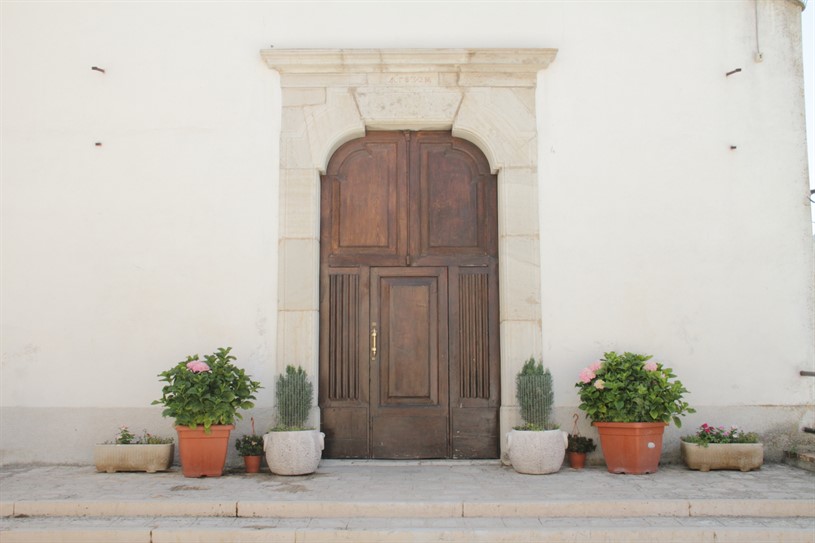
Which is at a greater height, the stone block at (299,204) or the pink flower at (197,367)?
the stone block at (299,204)

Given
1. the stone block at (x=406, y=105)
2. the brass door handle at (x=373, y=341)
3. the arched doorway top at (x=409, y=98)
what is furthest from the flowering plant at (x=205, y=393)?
the stone block at (x=406, y=105)

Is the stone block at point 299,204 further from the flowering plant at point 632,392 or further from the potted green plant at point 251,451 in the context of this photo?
the flowering plant at point 632,392

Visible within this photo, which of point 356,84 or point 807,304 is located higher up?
point 356,84

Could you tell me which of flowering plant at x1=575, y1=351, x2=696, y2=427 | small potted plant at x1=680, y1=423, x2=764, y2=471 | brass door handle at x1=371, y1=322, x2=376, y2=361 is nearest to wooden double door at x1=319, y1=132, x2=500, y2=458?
brass door handle at x1=371, y1=322, x2=376, y2=361

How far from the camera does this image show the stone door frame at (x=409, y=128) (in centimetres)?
761

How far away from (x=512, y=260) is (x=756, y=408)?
101 inches

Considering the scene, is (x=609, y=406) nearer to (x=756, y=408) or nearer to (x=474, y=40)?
(x=756, y=408)

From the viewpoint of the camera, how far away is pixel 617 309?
7.65 meters

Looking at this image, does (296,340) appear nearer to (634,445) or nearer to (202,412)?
(202,412)

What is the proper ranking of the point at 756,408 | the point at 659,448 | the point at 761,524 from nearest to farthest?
1. the point at 761,524
2. the point at 659,448
3. the point at 756,408

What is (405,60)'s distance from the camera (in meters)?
7.77

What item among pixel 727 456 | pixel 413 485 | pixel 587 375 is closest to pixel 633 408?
pixel 587 375

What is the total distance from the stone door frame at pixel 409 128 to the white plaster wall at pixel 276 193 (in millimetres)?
149

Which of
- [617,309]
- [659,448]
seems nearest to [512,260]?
[617,309]
